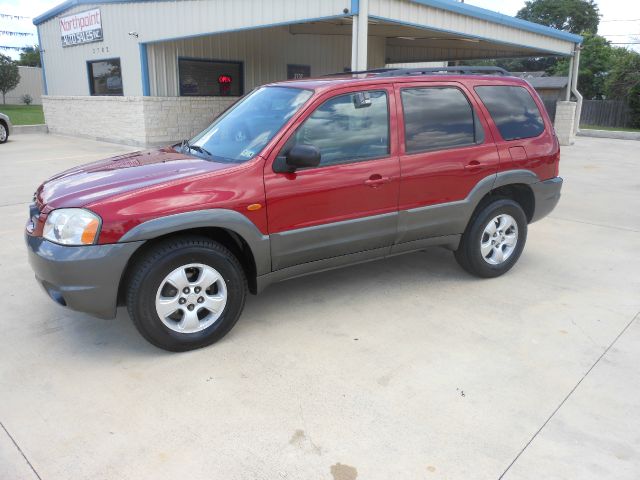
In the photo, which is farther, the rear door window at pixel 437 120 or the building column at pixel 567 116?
the building column at pixel 567 116

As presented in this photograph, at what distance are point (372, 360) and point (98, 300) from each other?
1778 mm

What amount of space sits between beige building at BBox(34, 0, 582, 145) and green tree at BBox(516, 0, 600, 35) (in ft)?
197

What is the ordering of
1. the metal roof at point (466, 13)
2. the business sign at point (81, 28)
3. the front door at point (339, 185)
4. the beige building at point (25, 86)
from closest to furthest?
1. the front door at point (339, 185)
2. the metal roof at point (466, 13)
3. the business sign at point (81, 28)
4. the beige building at point (25, 86)

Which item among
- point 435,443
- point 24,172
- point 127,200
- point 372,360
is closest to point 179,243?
point 127,200

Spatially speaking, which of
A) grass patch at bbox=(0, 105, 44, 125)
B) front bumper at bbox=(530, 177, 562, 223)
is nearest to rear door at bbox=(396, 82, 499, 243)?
front bumper at bbox=(530, 177, 562, 223)

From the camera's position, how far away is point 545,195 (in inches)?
203

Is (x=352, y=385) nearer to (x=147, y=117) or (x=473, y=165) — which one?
Result: (x=473, y=165)

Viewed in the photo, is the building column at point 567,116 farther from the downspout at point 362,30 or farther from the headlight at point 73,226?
the headlight at point 73,226

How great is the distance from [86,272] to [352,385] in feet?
5.71

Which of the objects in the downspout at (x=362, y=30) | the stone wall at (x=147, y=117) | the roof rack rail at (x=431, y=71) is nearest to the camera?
the roof rack rail at (x=431, y=71)

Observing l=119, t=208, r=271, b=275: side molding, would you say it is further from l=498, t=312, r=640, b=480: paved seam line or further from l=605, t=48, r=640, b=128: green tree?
l=605, t=48, r=640, b=128: green tree

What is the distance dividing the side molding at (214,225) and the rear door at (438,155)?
47.8 inches

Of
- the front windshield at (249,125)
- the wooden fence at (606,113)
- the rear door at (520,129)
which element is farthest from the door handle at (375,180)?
the wooden fence at (606,113)

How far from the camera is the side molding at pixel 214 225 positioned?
3294mm
